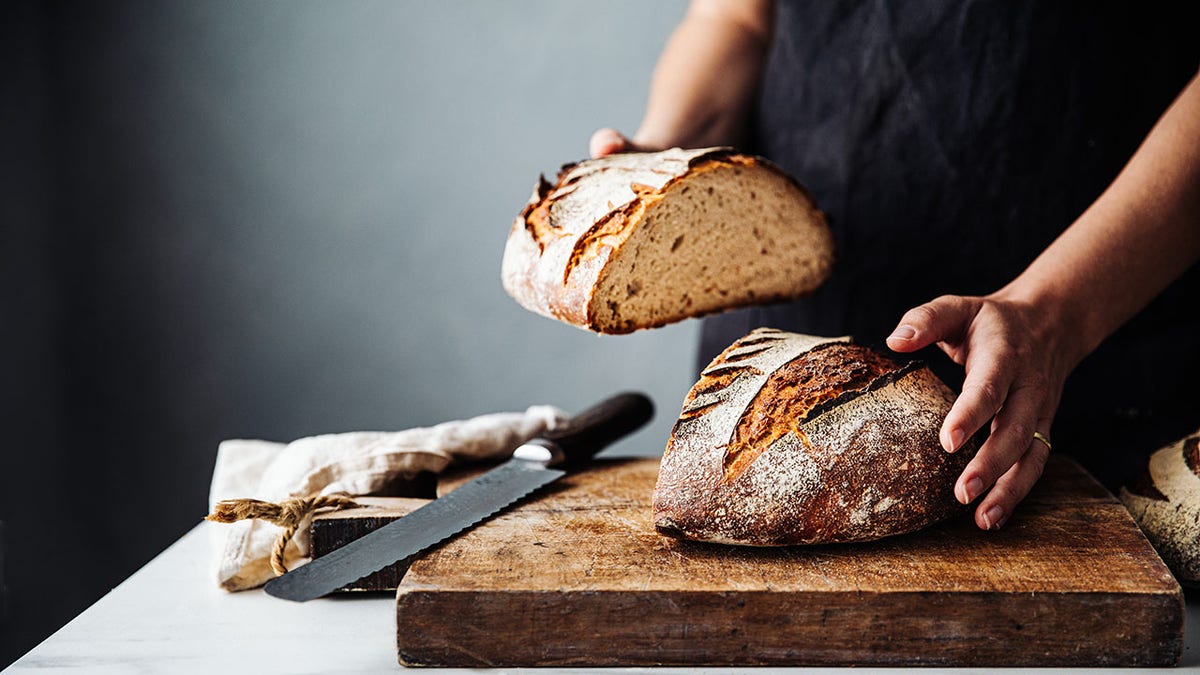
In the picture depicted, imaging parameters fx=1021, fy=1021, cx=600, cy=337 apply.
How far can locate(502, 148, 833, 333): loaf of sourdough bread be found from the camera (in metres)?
1.33

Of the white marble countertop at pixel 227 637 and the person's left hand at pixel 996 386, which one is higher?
the person's left hand at pixel 996 386

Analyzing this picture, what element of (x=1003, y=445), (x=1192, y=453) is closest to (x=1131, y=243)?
(x=1192, y=453)

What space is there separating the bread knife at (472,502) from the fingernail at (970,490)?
51cm

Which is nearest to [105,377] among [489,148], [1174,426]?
[489,148]

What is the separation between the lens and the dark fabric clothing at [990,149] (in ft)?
5.12

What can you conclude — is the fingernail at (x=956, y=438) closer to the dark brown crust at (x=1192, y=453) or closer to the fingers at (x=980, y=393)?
the fingers at (x=980, y=393)

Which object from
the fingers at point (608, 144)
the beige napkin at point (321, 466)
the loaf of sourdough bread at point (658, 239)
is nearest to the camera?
the beige napkin at point (321, 466)

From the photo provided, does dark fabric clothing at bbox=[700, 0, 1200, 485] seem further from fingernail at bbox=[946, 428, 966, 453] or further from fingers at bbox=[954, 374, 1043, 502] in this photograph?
fingernail at bbox=[946, 428, 966, 453]

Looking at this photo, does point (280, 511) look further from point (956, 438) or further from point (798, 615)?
point (956, 438)

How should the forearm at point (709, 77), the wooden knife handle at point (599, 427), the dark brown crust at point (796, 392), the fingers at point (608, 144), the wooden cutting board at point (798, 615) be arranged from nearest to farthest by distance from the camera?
the wooden cutting board at point (798, 615), the dark brown crust at point (796, 392), the wooden knife handle at point (599, 427), the fingers at point (608, 144), the forearm at point (709, 77)

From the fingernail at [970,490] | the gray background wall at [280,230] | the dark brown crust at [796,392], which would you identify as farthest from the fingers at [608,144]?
the gray background wall at [280,230]

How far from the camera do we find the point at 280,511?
3.89 feet

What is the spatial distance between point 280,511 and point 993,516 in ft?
2.62

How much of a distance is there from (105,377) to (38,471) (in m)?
0.31
